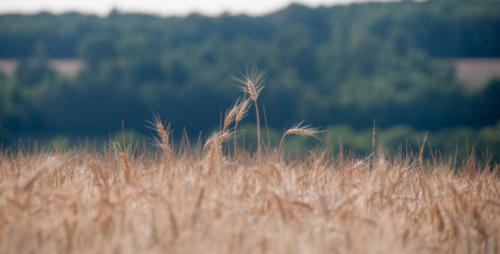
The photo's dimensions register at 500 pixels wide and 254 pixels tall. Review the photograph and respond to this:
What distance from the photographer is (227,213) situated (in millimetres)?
2508

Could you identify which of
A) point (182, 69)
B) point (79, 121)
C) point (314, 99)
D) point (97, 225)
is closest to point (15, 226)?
point (97, 225)

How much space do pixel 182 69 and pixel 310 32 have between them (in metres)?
23.0

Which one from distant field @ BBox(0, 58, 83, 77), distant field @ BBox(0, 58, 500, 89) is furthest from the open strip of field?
distant field @ BBox(0, 58, 83, 77)

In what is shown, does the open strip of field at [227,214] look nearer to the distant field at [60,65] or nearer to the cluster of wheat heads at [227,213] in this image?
the cluster of wheat heads at [227,213]

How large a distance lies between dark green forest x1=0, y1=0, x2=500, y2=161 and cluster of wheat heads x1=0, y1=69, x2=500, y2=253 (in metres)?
48.5

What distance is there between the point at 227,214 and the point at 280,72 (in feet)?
232

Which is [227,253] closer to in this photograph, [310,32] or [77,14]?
[310,32]

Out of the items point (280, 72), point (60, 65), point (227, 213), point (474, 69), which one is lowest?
point (280, 72)

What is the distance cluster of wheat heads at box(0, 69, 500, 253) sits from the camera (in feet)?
7.38

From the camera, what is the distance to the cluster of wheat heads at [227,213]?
2.25m

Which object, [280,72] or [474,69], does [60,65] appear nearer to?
[280,72]

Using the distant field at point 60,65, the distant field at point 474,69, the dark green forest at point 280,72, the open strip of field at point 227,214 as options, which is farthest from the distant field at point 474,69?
the open strip of field at point 227,214

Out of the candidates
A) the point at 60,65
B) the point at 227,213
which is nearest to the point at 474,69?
the point at 60,65

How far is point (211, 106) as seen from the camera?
6438 cm
